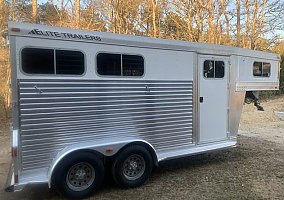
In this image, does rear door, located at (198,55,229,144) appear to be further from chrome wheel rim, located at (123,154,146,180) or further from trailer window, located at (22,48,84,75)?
trailer window, located at (22,48,84,75)

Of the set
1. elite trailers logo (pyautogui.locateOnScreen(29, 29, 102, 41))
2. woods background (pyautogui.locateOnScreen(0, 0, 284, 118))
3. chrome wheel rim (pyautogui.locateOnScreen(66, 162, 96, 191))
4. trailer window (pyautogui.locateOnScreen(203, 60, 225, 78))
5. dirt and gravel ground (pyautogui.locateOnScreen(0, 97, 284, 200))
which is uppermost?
woods background (pyautogui.locateOnScreen(0, 0, 284, 118))

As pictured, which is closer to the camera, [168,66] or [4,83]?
[168,66]

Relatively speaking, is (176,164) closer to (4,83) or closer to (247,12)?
(4,83)

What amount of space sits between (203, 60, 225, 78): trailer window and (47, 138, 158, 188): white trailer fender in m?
2.08

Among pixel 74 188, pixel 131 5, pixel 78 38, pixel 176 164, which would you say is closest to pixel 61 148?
pixel 74 188

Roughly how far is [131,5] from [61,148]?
614 inches

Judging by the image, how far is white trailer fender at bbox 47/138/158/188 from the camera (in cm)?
506

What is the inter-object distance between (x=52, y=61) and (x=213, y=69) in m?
3.55

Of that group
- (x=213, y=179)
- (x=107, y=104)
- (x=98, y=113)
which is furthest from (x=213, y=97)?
(x=98, y=113)

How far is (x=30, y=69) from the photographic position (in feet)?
16.0

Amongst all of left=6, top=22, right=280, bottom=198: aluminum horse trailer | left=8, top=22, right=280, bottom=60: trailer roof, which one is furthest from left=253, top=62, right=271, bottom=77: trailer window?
left=6, top=22, right=280, bottom=198: aluminum horse trailer

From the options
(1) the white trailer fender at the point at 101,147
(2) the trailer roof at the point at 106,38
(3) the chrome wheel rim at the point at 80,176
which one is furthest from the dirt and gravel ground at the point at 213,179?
(2) the trailer roof at the point at 106,38

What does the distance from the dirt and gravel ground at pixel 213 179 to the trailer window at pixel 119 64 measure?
1992 mm

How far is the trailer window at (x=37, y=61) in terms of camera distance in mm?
4840
